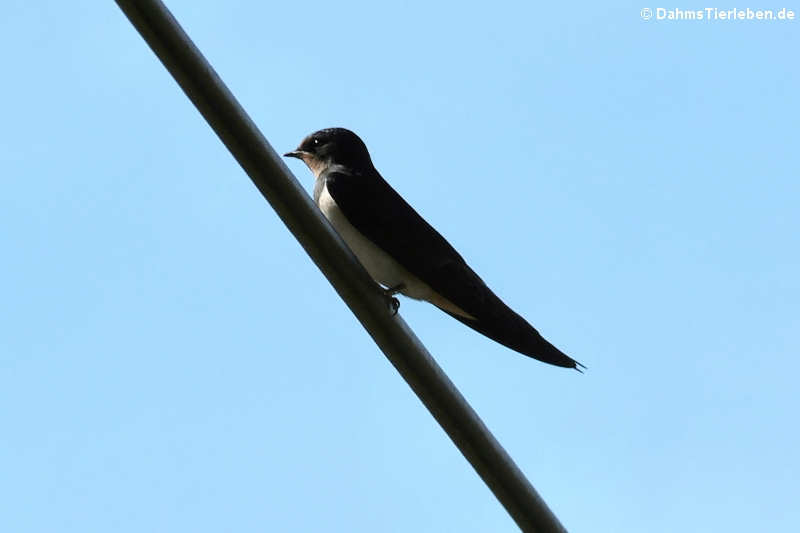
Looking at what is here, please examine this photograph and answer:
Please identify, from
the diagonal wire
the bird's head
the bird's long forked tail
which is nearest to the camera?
the diagonal wire

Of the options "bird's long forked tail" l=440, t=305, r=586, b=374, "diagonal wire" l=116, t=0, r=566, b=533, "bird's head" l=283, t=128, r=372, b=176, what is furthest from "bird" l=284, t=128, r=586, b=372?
"diagonal wire" l=116, t=0, r=566, b=533

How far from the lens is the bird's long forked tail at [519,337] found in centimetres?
417

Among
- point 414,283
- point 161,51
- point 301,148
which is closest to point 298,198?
point 161,51

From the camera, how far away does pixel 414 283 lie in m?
4.40

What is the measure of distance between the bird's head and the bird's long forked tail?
1071 millimetres

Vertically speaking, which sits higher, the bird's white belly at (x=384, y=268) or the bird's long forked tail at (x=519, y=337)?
the bird's white belly at (x=384, y=268)

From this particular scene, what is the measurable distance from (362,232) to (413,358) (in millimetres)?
1818

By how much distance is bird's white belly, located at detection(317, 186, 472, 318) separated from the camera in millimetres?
4395

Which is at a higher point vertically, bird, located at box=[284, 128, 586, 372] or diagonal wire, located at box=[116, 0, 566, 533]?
bird, located at box=[284, 128, 586, 372]

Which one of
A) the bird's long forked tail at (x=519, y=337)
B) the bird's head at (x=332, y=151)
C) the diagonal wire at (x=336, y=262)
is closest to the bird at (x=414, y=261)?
the bird's long forked tail at (x=519, y=337)

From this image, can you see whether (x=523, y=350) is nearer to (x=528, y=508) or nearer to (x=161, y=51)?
(x=528, y=508)

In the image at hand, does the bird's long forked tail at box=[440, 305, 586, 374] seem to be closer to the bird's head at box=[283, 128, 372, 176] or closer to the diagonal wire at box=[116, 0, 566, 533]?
the bird's head at box=[283, 128, 372, 176]

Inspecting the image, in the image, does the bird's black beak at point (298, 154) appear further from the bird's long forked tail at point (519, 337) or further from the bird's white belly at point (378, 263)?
the bird's long forked tail at point (519, 337)

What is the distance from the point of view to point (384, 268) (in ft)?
14.5
